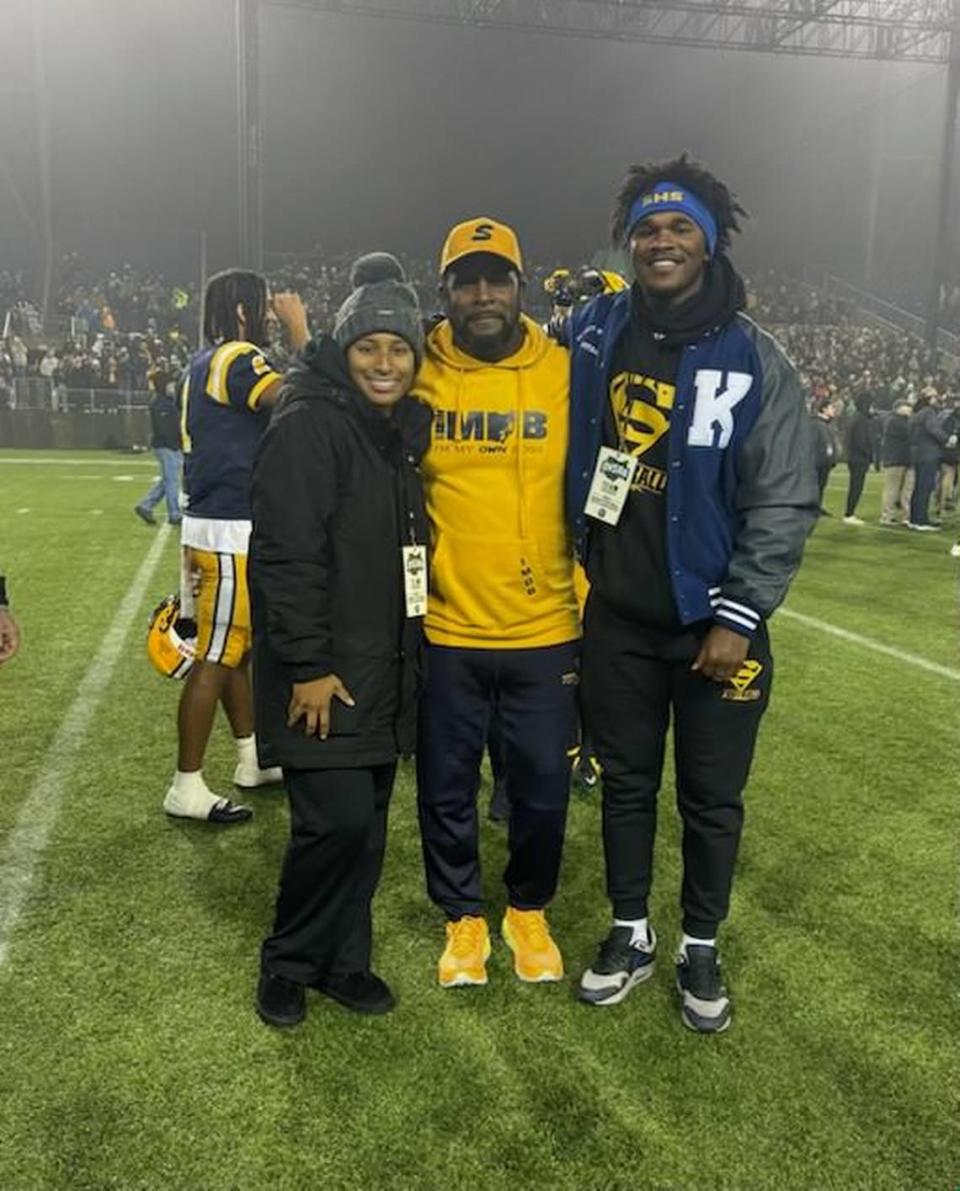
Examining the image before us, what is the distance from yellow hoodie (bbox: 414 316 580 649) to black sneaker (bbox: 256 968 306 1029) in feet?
3.20

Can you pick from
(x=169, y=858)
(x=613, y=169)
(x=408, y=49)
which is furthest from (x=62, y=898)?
(x=613, y=169)

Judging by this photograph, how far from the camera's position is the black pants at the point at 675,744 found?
248 centimetres

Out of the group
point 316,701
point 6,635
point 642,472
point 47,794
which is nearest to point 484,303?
point 642,472

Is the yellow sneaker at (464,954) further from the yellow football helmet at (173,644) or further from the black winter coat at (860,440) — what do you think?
the black winter coat at (860,440)

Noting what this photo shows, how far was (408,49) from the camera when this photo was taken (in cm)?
2538

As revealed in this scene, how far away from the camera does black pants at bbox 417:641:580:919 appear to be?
2.59 meters

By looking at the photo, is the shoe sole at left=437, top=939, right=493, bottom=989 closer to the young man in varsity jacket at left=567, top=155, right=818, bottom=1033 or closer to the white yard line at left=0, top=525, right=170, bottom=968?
the young man in varsity jacket at left=567, top=155, right=818, bottom=1033

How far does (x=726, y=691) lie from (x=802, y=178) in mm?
33595

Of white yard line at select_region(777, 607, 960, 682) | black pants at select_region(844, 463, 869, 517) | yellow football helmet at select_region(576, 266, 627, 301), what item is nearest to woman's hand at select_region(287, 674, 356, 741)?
yellow football helmet at select_region(576, 266, 627, 301)

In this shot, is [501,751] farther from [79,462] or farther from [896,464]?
[79,462]

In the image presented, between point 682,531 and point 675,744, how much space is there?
61cm

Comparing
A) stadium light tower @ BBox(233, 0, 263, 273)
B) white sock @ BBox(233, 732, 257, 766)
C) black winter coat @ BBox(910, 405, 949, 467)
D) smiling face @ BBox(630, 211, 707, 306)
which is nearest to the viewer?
smiling face @ BBox(630, 211, 707, 306)

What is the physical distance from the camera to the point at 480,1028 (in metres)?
2.48

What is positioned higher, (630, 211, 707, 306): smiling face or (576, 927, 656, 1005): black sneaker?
(630, 211, 707, 306): smiling face
